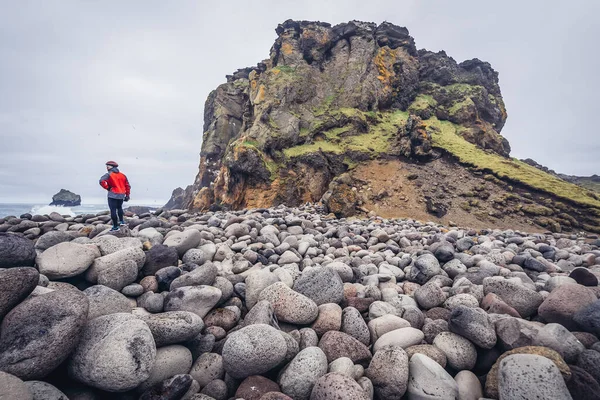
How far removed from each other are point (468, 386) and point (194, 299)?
318 centimetres

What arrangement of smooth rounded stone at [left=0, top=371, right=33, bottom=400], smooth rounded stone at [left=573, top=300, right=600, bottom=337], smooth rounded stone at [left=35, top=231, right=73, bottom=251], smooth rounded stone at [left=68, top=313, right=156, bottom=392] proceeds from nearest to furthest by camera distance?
smooth rounded stone at [left=0, top=371, right=33, bottom=400]
smooth rounded stone at [left=68, top=313, right=156, bottom=392]
smooth rounded stone at [left=573, top=300, right=600, bottom=337]
smooth rounded stone at [left=35, top=231, right=73, bottom=251]

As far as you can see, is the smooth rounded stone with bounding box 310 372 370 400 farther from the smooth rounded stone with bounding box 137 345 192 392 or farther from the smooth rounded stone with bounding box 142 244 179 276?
the smooth rounded stone with bounding box 142 244 179 276

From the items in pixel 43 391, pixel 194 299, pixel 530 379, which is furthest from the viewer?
pixel 194 299

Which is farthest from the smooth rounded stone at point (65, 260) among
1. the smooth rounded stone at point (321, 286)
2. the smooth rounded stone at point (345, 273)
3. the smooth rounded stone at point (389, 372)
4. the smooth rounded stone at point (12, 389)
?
the smooth rounded stone at point (389, 372)

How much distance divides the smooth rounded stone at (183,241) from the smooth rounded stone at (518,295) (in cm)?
490

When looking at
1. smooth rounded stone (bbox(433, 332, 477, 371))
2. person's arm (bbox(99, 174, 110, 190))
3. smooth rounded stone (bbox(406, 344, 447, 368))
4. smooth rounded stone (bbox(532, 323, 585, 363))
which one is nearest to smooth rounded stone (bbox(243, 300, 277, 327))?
smooth rounded stone (bbox(406, 344, 447, 368))

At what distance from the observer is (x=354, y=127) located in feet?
76.7

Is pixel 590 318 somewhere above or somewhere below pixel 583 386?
above

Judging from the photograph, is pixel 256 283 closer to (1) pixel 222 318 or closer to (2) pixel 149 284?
(1) pixel 222 318

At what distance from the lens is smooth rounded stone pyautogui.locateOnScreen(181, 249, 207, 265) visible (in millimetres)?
4602

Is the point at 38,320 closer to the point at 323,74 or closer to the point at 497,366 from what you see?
the point at 497,366

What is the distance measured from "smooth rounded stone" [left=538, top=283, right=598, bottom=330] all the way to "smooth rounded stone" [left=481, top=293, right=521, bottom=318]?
33 centimetres

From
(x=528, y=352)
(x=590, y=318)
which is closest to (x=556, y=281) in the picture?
(x=590, y=318)

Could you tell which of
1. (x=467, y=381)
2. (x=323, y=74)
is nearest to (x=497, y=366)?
(x=467, y=381)
